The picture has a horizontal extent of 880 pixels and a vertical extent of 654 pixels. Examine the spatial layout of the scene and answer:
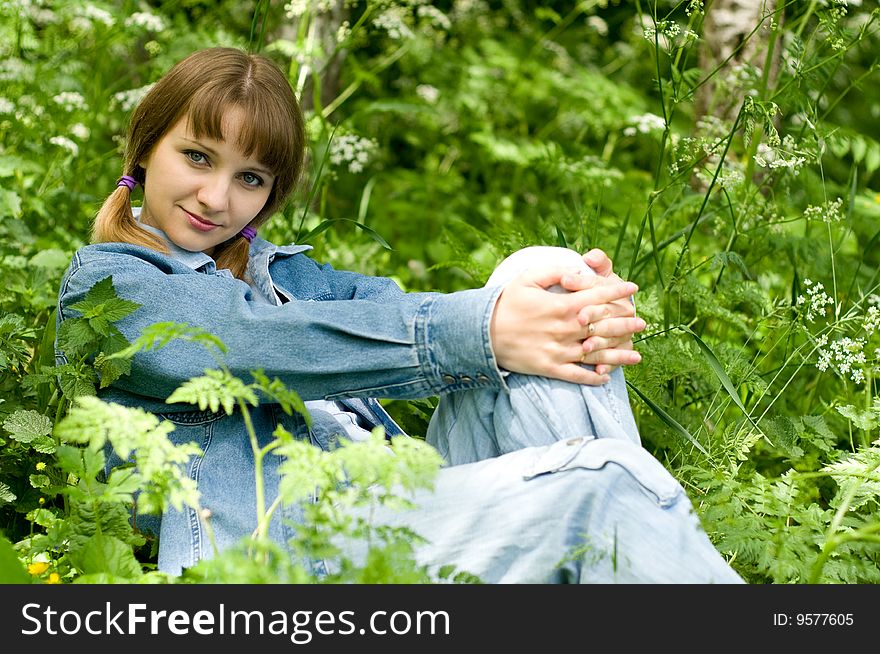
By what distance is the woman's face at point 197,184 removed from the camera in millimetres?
2014

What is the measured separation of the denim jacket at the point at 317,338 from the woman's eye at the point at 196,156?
0.29 meters

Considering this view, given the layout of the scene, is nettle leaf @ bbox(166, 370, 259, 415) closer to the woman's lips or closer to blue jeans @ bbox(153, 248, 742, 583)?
blue jeans @ bbox(153, 248, 742, 583)

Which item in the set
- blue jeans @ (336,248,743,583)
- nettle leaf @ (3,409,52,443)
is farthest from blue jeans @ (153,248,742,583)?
nettle leaf @ (3,409,52,443)

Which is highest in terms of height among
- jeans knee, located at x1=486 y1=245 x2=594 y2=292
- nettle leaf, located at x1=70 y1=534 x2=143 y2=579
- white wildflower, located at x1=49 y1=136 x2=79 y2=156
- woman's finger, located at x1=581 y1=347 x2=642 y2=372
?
white wildflower, located at x1=49 y1=136 x2=79 y2=156

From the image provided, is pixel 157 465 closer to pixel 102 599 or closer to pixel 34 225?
pixel 102 599

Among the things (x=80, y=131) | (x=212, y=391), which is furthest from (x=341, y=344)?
(x=80, y=131)

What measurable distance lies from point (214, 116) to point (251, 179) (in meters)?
0.16

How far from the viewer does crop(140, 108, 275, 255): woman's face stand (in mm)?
2014

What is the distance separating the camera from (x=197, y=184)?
Result: 2.01m

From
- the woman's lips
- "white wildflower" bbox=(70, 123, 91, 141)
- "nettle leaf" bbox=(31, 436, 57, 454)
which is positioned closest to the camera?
"nettle leaf" bbox=(31, 436, 57, 454)

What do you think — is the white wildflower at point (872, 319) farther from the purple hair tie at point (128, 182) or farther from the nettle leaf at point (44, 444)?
the nettle leaf at point (44, 444)

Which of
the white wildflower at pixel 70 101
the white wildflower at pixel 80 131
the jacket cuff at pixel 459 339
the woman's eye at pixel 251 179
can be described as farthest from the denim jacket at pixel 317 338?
the white wildflower at pixel 80 131

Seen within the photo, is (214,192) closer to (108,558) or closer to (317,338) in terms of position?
(317,338)

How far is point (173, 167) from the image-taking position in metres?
2.02
